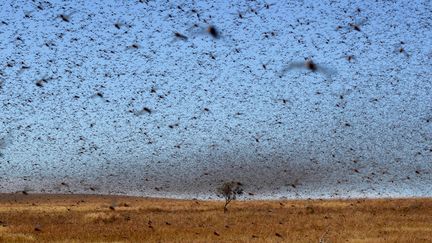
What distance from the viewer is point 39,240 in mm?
27578

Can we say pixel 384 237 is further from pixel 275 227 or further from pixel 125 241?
pixel 125 241

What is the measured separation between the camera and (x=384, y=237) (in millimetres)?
27484

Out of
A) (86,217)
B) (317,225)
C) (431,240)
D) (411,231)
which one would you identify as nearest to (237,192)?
(86,217)

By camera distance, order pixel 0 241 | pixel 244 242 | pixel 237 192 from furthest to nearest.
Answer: pixel 237 192 → pixel 0 241 → pixel 244 242

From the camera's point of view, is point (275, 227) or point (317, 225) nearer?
point (275, 227)

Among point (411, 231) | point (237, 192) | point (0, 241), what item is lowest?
point (0, 241)

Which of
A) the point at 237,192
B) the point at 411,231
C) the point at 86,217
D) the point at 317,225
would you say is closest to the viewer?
the point at 411,231

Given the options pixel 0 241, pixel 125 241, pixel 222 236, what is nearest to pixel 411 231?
pixel 222 236

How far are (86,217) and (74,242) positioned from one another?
18.1 metres

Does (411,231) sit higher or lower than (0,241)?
higher

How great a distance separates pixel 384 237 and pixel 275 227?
21.4 feet

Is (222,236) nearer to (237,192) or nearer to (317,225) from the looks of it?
(317,225)

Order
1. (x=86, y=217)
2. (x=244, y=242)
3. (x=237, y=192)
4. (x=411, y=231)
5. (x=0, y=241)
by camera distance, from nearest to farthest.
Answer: (x=244, y=242)
(x=0, y=241)
(x=411, y=231)
(x=86, y=217)
(x=237, y=192)

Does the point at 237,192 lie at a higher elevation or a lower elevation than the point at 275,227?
higher
